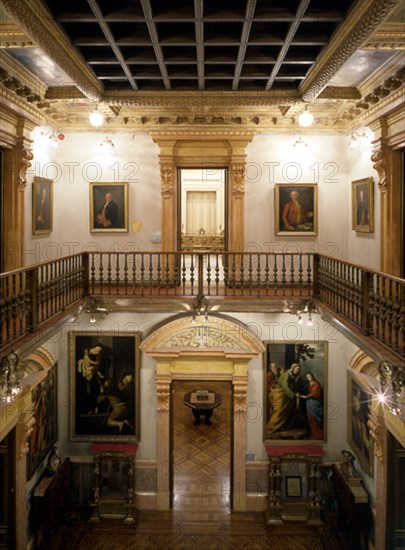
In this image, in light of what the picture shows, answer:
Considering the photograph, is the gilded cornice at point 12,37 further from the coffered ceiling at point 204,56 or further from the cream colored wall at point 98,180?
the cream colored wall at point 98,180

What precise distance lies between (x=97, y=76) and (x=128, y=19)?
252 cm

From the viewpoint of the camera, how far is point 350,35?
5754mm

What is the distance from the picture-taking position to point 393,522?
8.17 meters

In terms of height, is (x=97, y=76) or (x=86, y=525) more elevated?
(x=97, y=76)

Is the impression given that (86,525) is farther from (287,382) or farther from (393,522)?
(393,522)

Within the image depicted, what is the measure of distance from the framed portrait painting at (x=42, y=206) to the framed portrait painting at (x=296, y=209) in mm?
4924

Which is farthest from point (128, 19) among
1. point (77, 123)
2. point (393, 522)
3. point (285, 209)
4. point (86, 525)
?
point (86, 525)

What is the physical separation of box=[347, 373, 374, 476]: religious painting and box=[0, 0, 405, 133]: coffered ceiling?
5.57 meters

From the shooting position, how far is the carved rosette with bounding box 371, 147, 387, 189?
27.5 ft

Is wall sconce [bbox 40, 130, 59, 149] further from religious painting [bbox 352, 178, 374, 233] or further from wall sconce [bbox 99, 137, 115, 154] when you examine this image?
religious painting [bbox 352, 178, 374, 233]

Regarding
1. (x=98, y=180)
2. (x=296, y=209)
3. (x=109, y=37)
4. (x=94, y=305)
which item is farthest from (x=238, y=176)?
(x=109, y=37)

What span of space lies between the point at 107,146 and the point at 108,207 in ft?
4.41

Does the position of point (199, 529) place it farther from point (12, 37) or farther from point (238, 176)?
point (12, 37)

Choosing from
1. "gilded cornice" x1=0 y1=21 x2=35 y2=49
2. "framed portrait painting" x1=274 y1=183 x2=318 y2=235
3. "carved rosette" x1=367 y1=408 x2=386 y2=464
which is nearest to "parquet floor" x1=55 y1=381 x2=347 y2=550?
"carved rosette" x1=367 y1=408 x2=386 y2=464
